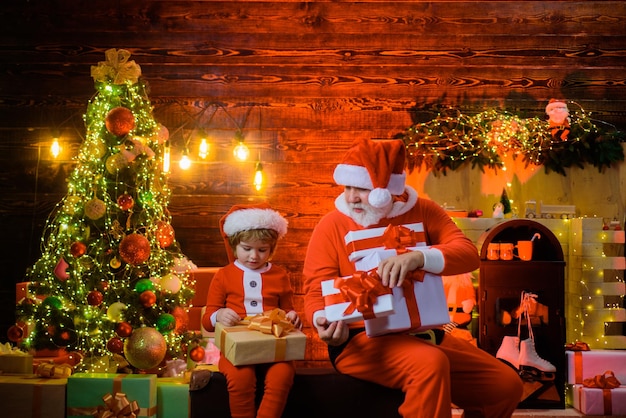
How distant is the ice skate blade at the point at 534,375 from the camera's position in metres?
4.46

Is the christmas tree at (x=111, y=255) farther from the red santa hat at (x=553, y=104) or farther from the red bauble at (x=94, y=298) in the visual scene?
the red santa hat at (x=553, y=104)

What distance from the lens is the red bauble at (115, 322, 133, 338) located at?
3.90 metres

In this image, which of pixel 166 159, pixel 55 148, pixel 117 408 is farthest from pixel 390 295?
pixel 55 148

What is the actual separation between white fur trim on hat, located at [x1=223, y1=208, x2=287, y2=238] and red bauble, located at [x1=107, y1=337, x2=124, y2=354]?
1064 mm

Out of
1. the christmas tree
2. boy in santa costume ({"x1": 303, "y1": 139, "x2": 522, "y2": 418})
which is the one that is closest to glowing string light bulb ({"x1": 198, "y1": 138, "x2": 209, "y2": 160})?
the christmas tree

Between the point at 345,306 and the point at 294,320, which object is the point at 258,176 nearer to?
the point at 294,320

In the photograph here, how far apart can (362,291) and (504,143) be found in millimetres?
3282

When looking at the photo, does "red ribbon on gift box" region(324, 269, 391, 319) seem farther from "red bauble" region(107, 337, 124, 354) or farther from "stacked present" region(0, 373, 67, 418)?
"red bauble" region(107, 337, 124, 354)

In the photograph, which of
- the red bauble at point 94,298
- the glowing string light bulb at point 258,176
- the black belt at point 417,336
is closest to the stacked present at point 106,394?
the red bauble at point 94,298

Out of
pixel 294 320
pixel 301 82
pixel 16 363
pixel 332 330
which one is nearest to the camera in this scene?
pixel 332 330

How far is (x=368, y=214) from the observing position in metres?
2.69

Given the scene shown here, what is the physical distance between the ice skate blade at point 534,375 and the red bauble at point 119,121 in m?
2.89

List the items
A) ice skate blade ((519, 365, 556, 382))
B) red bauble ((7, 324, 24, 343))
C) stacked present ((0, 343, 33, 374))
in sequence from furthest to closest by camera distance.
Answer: ice skate blade ((519, 365, 556, 382)) < red bauble ((7, 324, 24, 343)) < stacked present ((0, 343, 33, 374))

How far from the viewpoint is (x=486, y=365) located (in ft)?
8.35
